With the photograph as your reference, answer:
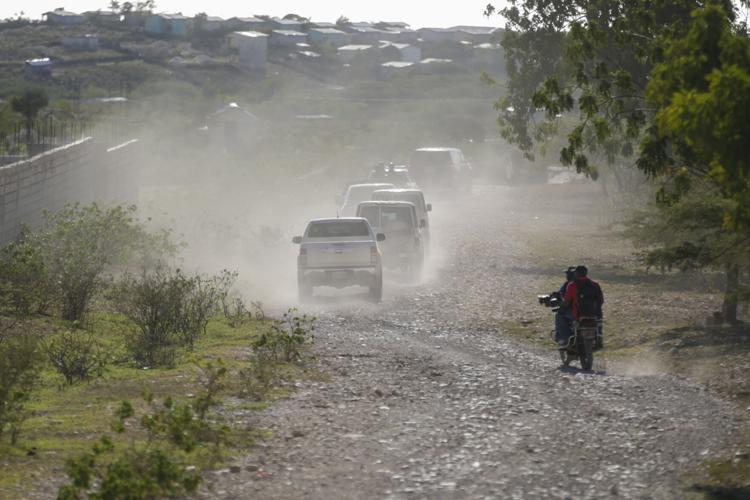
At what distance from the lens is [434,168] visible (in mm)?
53969

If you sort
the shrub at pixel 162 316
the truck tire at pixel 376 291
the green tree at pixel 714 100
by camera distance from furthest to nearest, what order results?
the truck tire at pixel 376 291
the shrub at pixel 162 316
the green tree at pixel 714 100

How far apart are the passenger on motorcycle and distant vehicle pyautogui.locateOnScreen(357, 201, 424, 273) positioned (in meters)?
12.5

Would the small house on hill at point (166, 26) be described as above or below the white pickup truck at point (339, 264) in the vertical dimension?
above

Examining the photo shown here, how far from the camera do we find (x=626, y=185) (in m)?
53.8

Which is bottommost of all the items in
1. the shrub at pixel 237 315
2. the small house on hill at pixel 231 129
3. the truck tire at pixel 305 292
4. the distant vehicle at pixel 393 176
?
the small house on hill at pixel 231 129

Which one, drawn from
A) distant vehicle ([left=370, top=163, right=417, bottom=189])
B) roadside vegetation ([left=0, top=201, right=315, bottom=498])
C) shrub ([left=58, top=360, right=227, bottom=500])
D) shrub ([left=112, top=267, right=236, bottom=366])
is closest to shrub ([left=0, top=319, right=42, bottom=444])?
roadside vegetation ([left=0, top=201, right=315, bottom=498])

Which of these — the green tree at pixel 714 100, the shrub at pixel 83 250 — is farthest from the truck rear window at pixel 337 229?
the green tree at pixel 714 100

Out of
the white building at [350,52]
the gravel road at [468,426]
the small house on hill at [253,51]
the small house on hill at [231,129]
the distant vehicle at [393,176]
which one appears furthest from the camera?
the white building at [350,52]

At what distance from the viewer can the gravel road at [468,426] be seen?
32.6 ft

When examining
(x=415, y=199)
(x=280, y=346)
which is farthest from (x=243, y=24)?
(x=280, y=346)

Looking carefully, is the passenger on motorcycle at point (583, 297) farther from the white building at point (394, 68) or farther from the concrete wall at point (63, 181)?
the white building at point (394, 68)

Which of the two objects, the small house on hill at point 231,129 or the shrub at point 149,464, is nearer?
the shrub at point 149,464

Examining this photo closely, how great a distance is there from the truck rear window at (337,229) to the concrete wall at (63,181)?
5493 millimetres

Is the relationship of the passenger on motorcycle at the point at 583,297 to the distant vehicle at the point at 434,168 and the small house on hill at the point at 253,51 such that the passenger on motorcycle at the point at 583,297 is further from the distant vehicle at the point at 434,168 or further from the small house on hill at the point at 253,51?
the small house on hill at the point at 253,51
